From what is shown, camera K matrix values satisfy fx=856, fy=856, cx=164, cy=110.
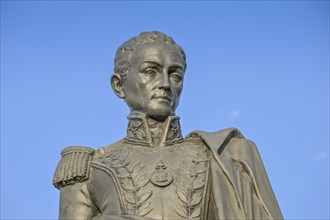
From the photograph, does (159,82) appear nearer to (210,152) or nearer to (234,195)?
(210,152)

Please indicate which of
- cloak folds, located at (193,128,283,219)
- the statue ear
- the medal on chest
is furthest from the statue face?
the medal on chest

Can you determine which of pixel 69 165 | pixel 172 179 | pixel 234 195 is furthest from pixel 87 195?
pixel 234 195

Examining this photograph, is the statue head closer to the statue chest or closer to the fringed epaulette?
the statue chest

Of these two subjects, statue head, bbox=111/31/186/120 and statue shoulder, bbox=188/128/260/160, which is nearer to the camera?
statue shoulder, bbox=188/128/260/160

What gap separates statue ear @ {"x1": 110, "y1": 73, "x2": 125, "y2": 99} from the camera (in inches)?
396

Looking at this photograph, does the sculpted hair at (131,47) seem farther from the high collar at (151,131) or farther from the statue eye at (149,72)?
the high collar at (151,131)

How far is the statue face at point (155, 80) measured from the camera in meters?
9.59

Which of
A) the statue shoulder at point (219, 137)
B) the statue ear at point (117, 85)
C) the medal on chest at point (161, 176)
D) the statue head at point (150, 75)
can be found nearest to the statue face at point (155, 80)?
the statue head at point (150, 75)

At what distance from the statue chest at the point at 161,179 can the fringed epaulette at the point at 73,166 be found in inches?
6.2

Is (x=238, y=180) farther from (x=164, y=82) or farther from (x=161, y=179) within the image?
(x=164, y=82)

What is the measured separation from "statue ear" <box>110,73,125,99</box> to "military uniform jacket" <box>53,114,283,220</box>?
442 millimetres

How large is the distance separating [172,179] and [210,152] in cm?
63

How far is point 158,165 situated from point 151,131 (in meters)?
0.61

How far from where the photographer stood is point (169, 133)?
380 inches
